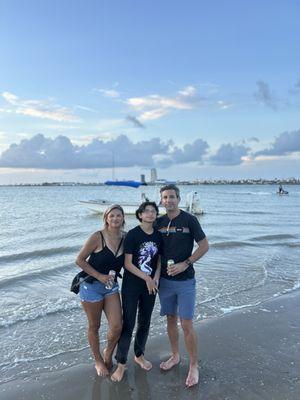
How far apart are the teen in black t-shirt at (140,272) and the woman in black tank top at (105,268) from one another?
0.42 feet

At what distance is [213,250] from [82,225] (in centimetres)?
1169

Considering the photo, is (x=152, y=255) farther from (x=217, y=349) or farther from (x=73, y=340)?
(x=73, y=340)

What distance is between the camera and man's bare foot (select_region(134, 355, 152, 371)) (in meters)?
5.22

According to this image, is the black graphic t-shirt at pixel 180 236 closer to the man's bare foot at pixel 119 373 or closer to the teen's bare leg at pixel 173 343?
the teen's bare leg at pixel 173 343

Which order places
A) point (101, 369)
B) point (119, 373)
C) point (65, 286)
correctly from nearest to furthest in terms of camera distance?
point (119, 373)
point (101, 369)
point (65, 286)

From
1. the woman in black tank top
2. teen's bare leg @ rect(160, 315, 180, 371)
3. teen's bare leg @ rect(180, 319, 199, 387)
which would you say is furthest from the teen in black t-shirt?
teen's bare leg @ rect(180, 319, 199, 387)

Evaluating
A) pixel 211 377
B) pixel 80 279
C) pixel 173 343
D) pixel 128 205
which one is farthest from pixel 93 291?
pixel 128 205

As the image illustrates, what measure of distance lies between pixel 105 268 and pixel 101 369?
1.37 meters

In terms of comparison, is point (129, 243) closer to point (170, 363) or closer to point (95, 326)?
point (95, 326)

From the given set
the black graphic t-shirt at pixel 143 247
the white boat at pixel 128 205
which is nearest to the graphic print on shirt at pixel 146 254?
the black graphic t-shirt at pixel 143 247

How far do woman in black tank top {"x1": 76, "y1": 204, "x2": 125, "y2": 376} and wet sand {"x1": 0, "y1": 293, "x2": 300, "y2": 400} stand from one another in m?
0.63

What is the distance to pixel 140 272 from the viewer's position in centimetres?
474

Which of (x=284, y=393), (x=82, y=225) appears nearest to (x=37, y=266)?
(x=284, y=393)

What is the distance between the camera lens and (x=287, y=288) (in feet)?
31.6
